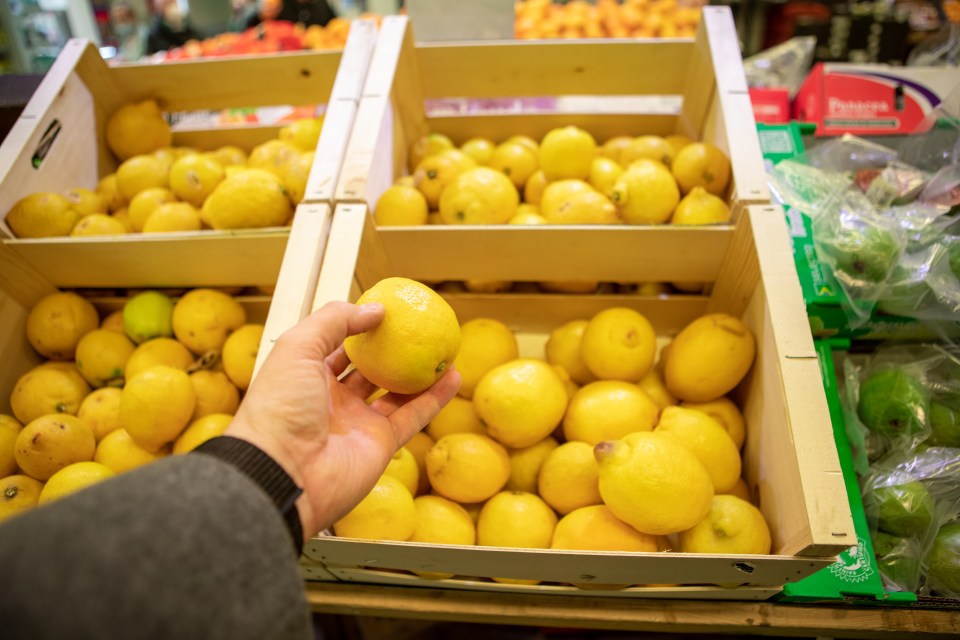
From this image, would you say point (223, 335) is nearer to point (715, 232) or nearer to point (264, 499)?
point (264, 499)

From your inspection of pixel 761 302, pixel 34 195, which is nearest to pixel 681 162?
pixel 761 302

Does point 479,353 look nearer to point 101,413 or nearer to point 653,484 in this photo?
point 653,484

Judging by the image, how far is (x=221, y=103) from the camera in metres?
1.97

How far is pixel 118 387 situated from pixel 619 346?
1.34 metres

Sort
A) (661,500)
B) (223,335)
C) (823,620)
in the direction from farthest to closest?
(223,335)
(823,620)
(661,500)

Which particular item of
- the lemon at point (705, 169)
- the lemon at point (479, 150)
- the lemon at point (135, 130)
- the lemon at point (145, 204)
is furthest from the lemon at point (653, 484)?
the lemon at point (135, 130)

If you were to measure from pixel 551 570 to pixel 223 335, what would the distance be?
106 cm

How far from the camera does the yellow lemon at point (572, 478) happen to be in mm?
1096

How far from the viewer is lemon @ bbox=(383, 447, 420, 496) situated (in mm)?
1099

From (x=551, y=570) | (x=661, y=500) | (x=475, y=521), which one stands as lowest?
(x=475, y=521)

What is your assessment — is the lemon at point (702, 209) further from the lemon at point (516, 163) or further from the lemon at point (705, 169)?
the lemon at point (516, 163)

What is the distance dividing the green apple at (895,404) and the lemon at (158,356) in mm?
1761

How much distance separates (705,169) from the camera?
142 centimetres

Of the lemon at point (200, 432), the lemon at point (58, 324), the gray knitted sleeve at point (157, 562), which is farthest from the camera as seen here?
the lemon at point (58, 324)
